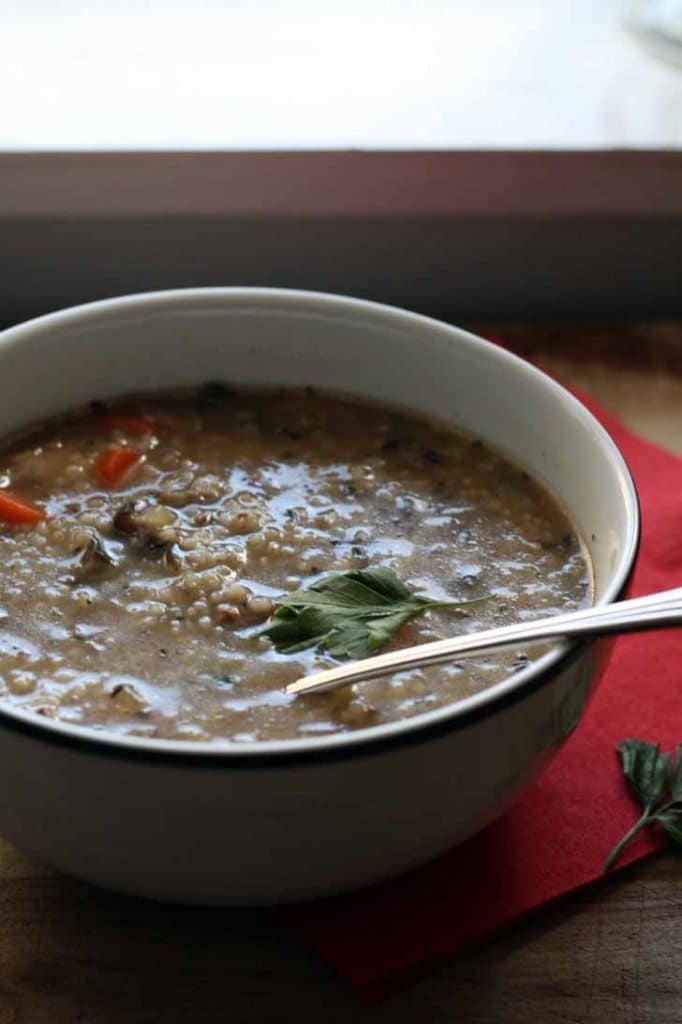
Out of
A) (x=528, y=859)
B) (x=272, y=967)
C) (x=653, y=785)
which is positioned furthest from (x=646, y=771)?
(x=272, y=967)

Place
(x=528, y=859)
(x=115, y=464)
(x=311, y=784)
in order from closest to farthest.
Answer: (x=311, y=784) → (x=528, y=859) → (x=115, y=464)

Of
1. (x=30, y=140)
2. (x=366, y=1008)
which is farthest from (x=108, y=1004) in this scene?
(x=30, y=140)

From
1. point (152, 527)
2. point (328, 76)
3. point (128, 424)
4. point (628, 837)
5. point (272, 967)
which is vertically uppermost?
point (328, 76)

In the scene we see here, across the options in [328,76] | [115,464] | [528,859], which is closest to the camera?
[528,859]

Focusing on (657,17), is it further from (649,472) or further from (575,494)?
(575,494)

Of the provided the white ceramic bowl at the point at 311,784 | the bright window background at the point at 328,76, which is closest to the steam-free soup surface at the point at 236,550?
the white ceramic bowl at the point at 311,784

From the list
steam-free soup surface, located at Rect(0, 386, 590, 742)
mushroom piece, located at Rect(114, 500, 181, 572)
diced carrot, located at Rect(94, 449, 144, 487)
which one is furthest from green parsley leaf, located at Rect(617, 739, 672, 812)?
diced carrot, located at Rect(94, 449, 144, 487)

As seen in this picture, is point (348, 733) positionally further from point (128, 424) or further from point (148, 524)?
point (128, 424)

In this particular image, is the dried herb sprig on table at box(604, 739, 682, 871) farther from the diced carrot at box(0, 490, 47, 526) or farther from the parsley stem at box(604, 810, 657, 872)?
the diced carrot at box(0, 490, 47, 526)
